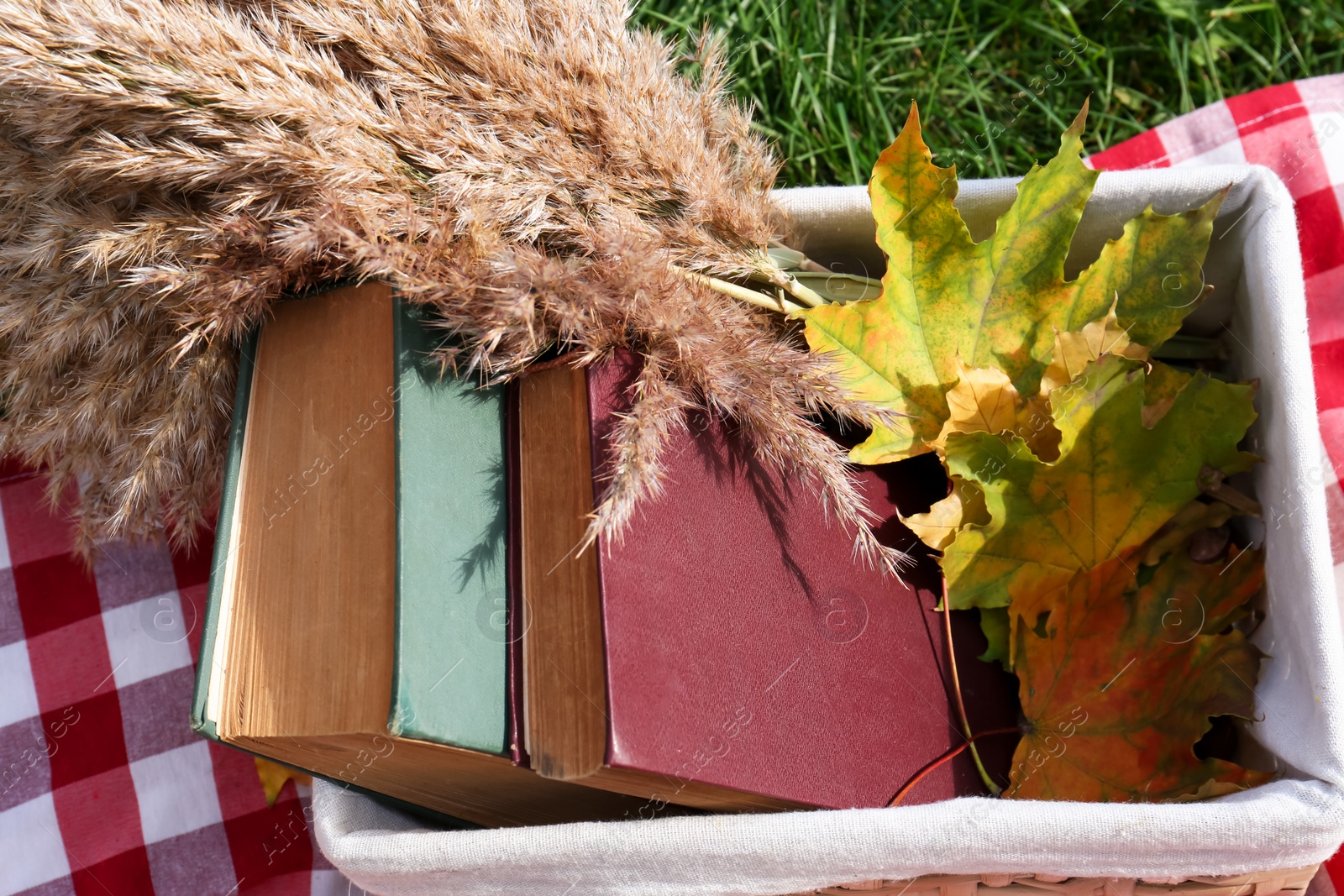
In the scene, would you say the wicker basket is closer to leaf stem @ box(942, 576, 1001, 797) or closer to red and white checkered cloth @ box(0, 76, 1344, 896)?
leaf stem @ box(942, 576, 1001, 797)

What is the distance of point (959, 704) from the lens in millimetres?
704

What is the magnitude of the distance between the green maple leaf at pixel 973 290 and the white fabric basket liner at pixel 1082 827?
36 mm

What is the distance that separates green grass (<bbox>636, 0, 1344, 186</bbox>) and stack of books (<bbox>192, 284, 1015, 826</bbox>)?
0.67m

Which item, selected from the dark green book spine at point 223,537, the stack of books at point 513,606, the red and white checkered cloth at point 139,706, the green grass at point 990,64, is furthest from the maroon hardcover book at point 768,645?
the green grass at point 990,64

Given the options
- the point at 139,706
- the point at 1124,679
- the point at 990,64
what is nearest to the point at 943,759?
the point at 1124,679

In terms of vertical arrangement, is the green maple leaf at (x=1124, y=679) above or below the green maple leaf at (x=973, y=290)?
below

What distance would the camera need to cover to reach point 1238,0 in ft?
3.92

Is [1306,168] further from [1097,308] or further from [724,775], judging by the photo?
[724,775]

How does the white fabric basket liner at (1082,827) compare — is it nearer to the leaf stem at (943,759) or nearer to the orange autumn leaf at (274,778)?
the leaf stem at (943,759)

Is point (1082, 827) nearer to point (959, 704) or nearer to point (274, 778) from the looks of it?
point (959, 704)

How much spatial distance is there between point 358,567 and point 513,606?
0.32 ft

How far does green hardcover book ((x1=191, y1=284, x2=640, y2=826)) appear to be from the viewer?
55cm

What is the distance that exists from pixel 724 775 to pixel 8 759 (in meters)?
0.73

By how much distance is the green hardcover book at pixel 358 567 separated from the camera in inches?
21.5
